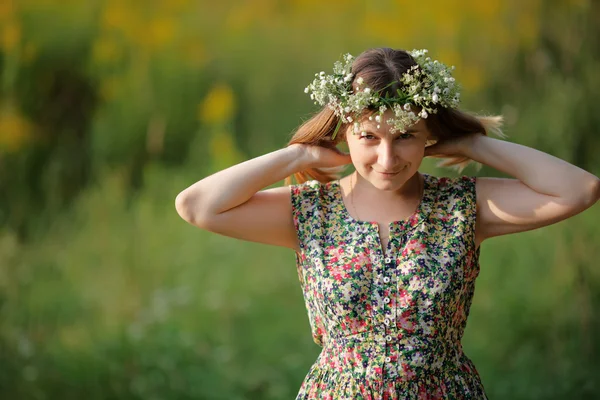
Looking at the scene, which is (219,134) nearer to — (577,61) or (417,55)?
(577,61)

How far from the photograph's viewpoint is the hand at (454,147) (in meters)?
2.31

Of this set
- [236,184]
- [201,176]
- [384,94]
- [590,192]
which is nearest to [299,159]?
[236,184]

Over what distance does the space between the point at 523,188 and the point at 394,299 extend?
42 cm

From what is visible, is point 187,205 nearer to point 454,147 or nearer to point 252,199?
point 252,199

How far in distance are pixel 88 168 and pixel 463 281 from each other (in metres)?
2.73

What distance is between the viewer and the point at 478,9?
4.20 metres

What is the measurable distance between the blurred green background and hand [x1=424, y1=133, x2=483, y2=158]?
1.89 m

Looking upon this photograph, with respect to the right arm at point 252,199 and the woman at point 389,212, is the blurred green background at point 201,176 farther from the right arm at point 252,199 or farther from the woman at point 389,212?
the right arm at point 252,199

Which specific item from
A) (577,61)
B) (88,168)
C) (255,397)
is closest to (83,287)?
(88,168)

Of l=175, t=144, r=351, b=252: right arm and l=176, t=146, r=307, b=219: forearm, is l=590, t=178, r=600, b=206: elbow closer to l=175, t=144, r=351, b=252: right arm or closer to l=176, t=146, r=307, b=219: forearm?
l=175, t=144, r=351, b=252: right arm

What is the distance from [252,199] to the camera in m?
2.34

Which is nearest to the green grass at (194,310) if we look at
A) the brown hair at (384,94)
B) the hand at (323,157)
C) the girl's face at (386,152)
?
the brown hair at (384,94)

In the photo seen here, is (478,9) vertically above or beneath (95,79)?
above

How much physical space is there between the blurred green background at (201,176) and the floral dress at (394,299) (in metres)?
1.97
